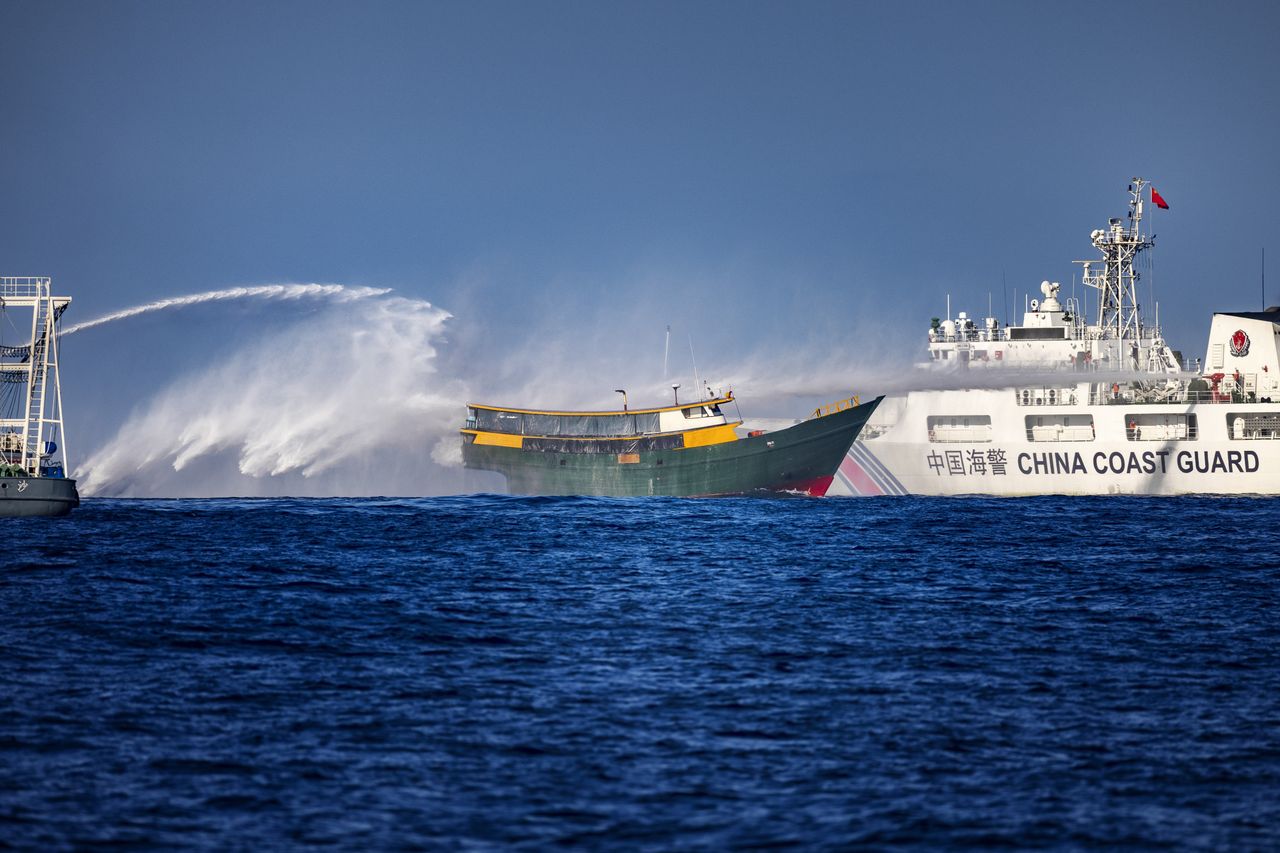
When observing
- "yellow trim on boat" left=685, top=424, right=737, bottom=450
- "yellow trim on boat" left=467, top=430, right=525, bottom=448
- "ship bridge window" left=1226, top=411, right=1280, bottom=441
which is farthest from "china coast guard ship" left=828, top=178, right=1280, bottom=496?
"yellow trim on boat" left=467, top=430, right=525, bottom=448

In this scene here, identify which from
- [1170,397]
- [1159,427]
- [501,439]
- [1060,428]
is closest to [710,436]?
[501,439]

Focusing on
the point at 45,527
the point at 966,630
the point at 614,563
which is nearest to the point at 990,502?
the point at 614,563

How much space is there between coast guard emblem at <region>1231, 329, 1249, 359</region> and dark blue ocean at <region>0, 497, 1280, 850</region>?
122ft

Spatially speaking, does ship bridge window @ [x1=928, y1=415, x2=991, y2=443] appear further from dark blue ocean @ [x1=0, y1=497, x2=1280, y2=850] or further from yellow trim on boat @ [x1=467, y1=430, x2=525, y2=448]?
dark blue ocean @ [x1=0, y1=497, x2=1280, y2=850]

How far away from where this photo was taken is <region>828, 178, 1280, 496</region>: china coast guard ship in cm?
7162

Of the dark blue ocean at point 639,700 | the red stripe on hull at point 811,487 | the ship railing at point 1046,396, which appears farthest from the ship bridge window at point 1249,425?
the dark blue ocean at point 639,700

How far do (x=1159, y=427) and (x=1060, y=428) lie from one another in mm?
5912

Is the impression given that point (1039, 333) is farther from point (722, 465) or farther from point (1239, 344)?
point (722, 465)

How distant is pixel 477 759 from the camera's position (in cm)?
1803

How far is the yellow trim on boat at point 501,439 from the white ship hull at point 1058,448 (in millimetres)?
19961

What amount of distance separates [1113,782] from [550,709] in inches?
364

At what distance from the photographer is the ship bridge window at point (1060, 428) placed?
239 ft

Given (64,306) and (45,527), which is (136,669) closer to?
(45,527)

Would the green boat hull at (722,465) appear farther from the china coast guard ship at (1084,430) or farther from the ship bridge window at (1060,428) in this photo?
the ship bridge window at (1060,428)
